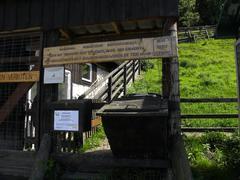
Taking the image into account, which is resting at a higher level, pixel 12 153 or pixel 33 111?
pixel 33 111

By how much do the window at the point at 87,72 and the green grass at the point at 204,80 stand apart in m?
2.28

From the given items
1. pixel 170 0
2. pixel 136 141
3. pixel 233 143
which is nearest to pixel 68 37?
pixel 170 0

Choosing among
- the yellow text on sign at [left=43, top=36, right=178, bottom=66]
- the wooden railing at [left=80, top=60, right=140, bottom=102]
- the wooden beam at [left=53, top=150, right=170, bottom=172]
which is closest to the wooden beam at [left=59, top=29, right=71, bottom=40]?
the yellow text on sign at [left=43, top=36, right=178, bottom=66]

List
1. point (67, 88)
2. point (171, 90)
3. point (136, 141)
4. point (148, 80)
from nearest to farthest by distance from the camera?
point (136, 141), point (171, 90), point (67, 88), point (148, 80)

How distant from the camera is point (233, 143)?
21.8ft

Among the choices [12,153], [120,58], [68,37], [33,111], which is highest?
[68,37]

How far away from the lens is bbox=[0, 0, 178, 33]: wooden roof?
6.30m

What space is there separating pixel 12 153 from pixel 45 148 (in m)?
0.95

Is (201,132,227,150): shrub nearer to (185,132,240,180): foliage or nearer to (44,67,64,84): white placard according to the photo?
(185,132,240,180): foliage

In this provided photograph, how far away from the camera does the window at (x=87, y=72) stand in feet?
49.5

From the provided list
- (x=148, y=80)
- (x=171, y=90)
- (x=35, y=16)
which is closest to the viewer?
(x=171, y=90)

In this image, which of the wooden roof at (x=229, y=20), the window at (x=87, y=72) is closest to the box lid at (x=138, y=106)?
the wooden roof at (x=229, y=20)

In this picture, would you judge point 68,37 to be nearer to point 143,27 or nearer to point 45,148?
point 143,27

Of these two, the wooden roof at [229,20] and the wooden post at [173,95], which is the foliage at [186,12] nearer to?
the wooden roof at [229,20]
